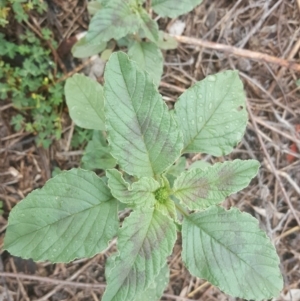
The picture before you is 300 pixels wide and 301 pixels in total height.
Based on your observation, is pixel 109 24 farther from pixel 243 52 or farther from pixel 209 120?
pixel 243 52

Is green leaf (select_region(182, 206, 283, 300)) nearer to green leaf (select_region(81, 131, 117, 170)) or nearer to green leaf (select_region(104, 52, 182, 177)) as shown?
green leaf (select_region(104, 52, 182, 177))

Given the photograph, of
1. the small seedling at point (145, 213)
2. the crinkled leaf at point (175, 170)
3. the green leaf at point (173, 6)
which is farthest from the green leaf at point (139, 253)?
the green leaf at point (173, 6)

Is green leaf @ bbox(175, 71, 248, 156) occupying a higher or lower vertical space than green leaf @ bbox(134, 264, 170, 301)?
higher

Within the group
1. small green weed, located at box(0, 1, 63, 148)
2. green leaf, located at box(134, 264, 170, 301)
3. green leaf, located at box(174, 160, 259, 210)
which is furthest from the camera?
small green weed, located at box(0, 1, 63, 148)

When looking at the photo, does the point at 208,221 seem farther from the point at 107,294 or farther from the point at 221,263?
the point at 107,294

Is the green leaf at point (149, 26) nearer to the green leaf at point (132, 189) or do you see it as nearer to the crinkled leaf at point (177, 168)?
the crinkled leaf at point (177, 168)

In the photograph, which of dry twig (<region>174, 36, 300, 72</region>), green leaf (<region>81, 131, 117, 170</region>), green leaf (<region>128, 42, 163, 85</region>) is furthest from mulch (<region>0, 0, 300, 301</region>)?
green leaf (<region>81, 131, 117, 170</region>)
